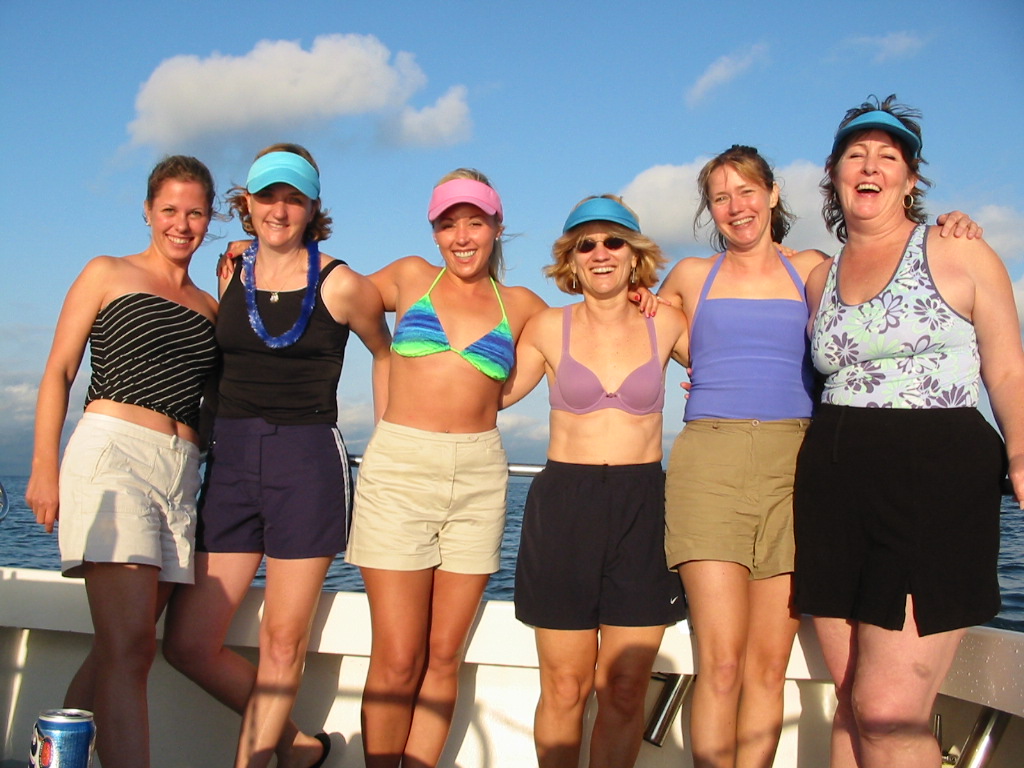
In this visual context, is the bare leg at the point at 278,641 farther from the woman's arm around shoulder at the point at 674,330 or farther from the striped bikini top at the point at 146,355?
the woman's arm around shoulder at the point at 674,330

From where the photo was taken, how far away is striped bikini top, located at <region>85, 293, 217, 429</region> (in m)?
2.73

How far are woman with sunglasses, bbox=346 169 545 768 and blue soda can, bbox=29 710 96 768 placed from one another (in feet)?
4.01

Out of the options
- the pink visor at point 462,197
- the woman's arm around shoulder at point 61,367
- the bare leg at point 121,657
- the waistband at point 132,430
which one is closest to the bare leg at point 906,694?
the pink visor at point 462,197

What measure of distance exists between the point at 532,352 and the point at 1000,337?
4.61 ft

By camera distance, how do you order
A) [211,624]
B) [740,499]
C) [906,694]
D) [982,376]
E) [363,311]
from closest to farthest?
[906,694], [982,376], [740,499], [211,624], [363,311]

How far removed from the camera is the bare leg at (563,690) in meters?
2.78

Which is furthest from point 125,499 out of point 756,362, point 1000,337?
point 1000,337

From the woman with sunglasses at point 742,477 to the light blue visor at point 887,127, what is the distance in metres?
0.24

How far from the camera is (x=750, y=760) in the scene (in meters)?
2.63

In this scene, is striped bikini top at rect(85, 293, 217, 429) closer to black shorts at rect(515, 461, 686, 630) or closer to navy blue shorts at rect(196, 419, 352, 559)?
navy blue shorts at rect(196, 419, 352, 559)

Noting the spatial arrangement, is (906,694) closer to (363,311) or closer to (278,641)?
(278,641)

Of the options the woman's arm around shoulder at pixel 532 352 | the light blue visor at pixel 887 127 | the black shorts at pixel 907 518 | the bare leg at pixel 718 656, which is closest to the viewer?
the black shorts at pixel 907 518

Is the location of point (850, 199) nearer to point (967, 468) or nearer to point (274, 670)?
point (967, 468)

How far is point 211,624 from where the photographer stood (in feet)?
9.40
